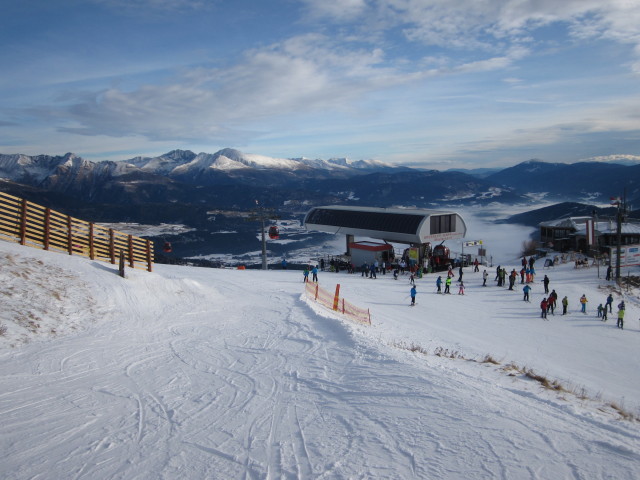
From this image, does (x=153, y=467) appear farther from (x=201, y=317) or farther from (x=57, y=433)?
(x=201, y=317)

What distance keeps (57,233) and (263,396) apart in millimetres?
12602

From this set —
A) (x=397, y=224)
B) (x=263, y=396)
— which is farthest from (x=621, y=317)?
(x=397, y=224)

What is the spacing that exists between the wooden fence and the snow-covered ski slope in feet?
3.64

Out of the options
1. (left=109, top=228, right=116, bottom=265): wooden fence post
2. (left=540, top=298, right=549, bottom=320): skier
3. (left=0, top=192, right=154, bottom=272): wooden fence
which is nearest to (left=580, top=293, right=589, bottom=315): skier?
(left=540, top=298, right=549, bottom=320): skier

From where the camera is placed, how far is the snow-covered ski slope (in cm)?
465

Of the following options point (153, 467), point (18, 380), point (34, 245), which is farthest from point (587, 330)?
point (34, 245)

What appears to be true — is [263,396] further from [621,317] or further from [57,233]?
[621,317]

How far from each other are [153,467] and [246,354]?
4.41 m

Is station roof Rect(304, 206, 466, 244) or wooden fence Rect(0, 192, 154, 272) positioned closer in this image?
wooden fence Rect(0, 192, 154, 272)

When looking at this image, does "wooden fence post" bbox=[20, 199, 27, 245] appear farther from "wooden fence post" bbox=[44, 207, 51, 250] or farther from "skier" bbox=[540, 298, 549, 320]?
"skier" bbox=[540, 298, 549, 320]

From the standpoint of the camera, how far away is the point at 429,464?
4.52 metres

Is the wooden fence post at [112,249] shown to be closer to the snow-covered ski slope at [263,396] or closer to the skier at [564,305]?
the snow-covered ski slope at [263,396]

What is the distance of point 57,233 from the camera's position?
49.8 feet

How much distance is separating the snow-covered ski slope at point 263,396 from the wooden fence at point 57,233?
3.64ft
